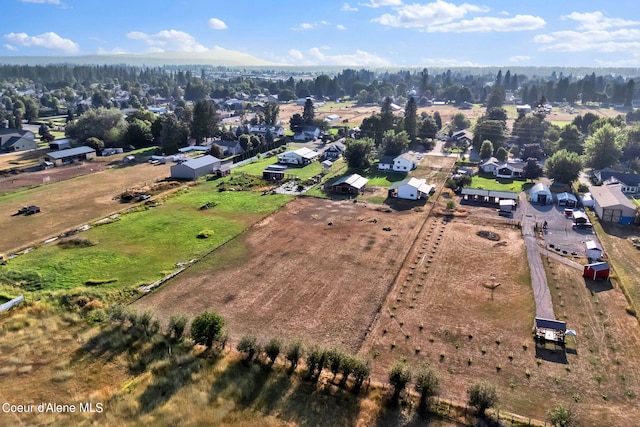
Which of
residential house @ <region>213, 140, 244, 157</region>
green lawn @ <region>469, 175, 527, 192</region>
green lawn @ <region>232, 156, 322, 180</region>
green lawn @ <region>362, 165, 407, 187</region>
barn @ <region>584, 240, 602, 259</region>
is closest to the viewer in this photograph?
barn @ <region>584, 240, 602, 259</region>

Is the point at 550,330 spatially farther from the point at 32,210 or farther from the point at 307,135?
the point at 307,135

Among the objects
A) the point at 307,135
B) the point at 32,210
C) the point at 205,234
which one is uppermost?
the point at 307,135

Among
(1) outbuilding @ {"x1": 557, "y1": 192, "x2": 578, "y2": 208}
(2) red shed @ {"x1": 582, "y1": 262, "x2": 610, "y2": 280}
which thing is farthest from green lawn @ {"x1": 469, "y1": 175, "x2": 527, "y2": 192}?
(2) red shed @ {"x1": 582, "y1": 262, "x2": 610, "y2": 280}

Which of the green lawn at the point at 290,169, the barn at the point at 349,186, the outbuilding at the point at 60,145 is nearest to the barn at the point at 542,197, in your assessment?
the barn at the point at 349,186

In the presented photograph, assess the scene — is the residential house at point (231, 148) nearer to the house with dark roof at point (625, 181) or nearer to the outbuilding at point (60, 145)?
the outbuilding at point (60, 145)

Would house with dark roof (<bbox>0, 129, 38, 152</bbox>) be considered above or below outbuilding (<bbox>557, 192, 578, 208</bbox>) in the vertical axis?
above

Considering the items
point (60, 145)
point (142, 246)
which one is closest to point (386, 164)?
point (142, 246)

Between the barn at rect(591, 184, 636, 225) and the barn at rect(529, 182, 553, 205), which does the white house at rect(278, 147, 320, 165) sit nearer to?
the barn at rect(529, 182, 553, 205)
